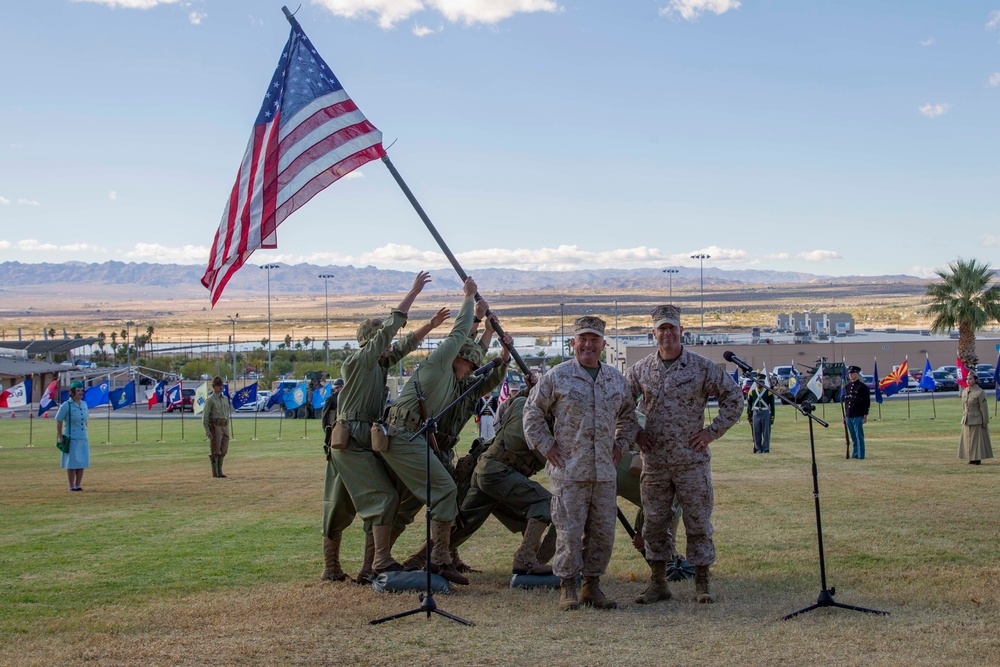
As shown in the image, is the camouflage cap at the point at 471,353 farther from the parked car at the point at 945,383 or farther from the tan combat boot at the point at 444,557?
the parked car at the point at 945,383

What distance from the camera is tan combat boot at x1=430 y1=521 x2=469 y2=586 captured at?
27.5 feet

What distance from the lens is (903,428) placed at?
2880 centimetres

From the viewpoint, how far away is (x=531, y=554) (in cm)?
845

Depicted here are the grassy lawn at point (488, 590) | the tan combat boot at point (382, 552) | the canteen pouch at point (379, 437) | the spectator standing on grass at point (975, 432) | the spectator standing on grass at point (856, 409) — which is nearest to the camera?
the grassy lawn at point (488, 590)

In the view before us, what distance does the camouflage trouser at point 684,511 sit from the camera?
25.0 ft

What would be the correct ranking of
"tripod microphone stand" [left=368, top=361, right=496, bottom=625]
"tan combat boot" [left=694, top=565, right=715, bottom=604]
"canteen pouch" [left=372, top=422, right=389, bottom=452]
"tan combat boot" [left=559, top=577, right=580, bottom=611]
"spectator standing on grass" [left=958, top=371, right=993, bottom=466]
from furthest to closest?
"spectator standing on grass" [left=958, top=371, right=993, bottom=466]
"canteen pouch" [left=372, top=422, right=389, bottom=452]
"tan combat boot" [left=694, top=565, right=715, bottom=604]
"tan combat boot" [left=559, top=577, right=580, bottom=611]
"tripod microphone stand" [left=368, top=361, right=496, bottom=625]

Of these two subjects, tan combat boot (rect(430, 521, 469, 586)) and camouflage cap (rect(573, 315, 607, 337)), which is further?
tan combat boot (rect(430, 521, 469, 586))

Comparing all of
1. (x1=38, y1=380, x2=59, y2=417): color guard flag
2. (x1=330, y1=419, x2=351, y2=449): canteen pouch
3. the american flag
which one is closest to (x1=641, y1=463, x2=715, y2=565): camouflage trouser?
(x1=330, y1=419, x2=351, y2=449): canteen pouch

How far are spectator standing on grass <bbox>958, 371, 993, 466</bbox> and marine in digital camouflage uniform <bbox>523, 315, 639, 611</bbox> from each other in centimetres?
1235

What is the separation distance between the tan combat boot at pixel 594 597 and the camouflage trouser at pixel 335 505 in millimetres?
2157

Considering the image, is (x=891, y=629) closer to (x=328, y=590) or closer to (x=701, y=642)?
(x=701, y=642)

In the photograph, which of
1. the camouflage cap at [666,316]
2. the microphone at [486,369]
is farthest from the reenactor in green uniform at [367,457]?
the camouflage cap at [666,316]

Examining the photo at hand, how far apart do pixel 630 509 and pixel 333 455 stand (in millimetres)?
5924

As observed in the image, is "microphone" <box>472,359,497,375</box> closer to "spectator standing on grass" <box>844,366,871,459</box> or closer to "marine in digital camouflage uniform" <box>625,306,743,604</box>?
"marine in digital camouflage uniform" <box>625,306,743,604</box>
